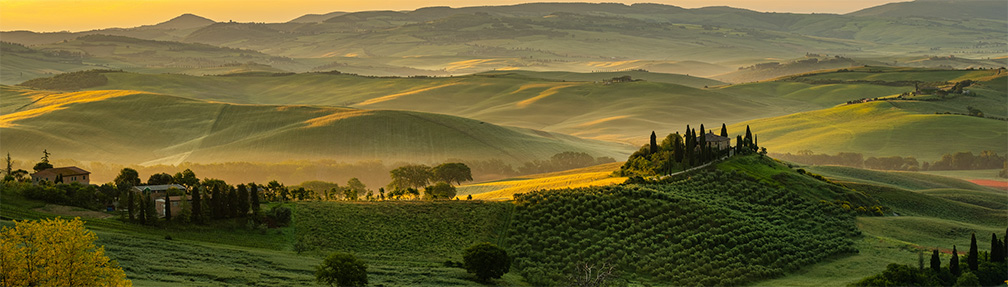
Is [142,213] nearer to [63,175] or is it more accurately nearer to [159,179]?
[159,179]

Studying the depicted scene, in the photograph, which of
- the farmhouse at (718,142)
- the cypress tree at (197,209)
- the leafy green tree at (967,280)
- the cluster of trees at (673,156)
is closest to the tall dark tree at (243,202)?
the cypress tree at (197,209)

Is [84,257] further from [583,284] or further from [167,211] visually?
[167,211]

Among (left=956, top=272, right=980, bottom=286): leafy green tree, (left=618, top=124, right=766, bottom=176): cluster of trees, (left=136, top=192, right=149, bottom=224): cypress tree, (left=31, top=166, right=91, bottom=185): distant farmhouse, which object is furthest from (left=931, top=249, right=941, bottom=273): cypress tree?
(left=31, top=166, right=91, bottom=185): distant farmhouse

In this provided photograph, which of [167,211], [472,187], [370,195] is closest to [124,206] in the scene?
[167,211]

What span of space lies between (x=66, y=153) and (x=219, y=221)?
406 ft

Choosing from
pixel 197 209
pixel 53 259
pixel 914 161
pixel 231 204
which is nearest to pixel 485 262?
pixel 231 204

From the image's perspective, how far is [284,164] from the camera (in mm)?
172875

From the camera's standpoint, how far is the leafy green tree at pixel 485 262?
65.9 m

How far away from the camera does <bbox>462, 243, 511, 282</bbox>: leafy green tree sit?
65.9 metres

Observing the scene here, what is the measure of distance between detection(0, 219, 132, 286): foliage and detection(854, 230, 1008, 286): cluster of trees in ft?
159

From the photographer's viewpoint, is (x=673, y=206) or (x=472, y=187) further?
(x=472, y=187)

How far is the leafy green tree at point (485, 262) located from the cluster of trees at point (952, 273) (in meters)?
25.6

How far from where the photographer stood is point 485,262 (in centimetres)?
6588

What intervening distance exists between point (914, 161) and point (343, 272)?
164 metres
